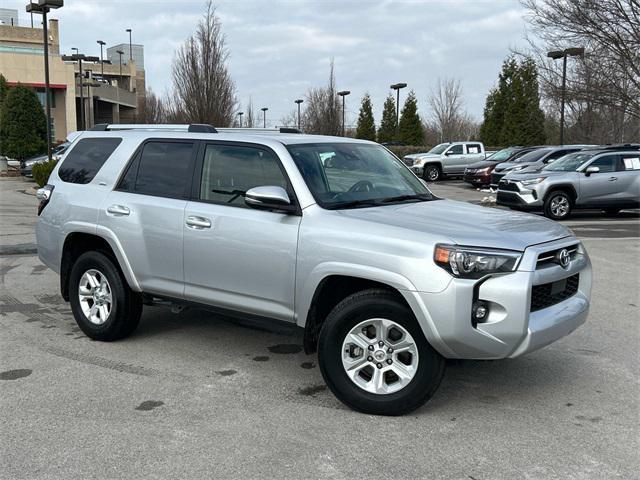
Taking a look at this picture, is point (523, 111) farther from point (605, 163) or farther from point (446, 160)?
point (605, 163)

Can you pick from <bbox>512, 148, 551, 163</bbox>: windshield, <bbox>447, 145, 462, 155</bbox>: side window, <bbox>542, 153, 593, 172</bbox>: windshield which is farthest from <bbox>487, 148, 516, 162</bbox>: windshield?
<bbox>542, 153, 593, 172</bbox>: windshield

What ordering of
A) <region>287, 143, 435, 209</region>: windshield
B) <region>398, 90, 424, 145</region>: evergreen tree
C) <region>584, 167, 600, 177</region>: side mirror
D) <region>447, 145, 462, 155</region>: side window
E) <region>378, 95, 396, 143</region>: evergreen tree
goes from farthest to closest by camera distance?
<region>378, 95, 396, 143</region>: evergreen tree → <region>398, 90, 424, 145</region>: evergreen tree → <region>447, 145, 462, 155</region>: side window → <region>584, 167, 600, 177</region>: side mirror → <region>287, 143, 435, 209</region>: windshield

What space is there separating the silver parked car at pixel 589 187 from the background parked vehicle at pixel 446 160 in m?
14.0

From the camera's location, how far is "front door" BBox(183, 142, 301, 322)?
4.54 metres

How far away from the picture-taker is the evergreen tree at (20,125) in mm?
36562

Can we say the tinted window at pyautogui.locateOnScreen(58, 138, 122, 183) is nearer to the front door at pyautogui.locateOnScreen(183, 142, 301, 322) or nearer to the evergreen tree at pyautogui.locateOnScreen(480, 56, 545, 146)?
the front door at pyautogui.locateOnScreen(183, 142, 301, 322)

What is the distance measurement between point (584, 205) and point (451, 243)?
44.4ft

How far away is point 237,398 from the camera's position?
14.5 feet

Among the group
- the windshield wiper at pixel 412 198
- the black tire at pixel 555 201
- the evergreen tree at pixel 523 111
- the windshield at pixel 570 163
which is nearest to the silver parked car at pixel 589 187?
the black tire at pixel 555 201

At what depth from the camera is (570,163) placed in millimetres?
16812

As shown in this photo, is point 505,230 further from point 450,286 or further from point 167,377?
point 167,377

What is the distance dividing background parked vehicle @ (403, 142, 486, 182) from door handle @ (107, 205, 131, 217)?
25.2m

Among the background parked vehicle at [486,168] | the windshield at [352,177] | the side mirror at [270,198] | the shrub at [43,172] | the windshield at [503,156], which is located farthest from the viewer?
the windshield at [503,156]

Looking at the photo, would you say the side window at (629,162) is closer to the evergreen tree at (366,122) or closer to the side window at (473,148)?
the side window at (473,148)
